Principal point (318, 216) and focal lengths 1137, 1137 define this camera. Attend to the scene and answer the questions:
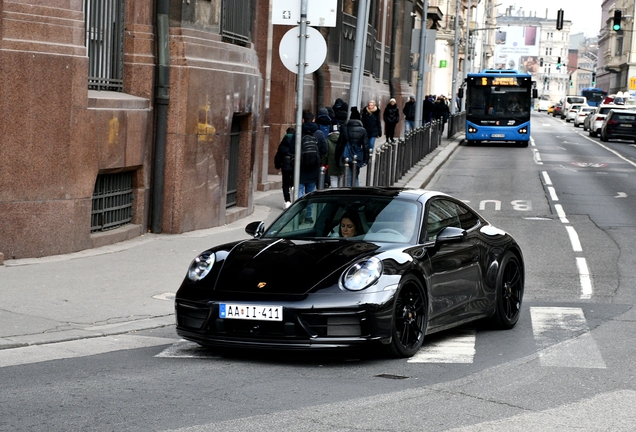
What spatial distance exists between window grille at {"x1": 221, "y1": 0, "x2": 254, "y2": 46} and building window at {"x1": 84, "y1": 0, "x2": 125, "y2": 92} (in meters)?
2.62

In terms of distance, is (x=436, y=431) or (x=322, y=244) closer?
(x=436, y=431)

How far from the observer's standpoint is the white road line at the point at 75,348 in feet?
26.5

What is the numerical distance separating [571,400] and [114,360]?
3216mm

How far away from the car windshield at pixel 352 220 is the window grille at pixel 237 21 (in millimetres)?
→ 8754

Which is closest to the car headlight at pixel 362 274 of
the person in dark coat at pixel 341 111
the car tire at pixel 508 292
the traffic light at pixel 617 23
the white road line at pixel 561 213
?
the car tire at pixel 508 292

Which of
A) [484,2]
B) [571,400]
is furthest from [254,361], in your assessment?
[484,2]

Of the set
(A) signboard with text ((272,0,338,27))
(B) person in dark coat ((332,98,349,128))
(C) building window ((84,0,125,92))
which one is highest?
(A) signboard with text ((272,0,338,27))

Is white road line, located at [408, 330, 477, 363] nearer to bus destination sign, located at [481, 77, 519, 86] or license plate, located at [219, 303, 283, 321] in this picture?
license plate, located at [219, 303, 283, 321]

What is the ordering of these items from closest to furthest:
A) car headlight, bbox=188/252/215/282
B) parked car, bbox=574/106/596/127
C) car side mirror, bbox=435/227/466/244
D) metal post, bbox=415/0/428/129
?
car headlight, bbox=188/252/215/282 → car side mirror, bbox=435/227/466/244 → metal post, bbox=415/0/428/129 → parked car, bbox=574/106/596/127

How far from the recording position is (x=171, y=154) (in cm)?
1561

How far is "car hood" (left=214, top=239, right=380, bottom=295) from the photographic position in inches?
313

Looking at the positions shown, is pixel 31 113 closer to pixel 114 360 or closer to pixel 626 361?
pixel 114 360

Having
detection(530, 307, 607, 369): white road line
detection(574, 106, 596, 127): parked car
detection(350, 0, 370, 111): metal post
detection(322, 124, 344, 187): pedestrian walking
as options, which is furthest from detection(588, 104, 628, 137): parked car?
detection(530, 307, 607, 369): white road line

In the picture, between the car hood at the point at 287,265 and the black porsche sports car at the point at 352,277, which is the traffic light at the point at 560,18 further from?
the car hood at the point at 287,265
